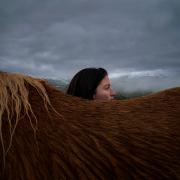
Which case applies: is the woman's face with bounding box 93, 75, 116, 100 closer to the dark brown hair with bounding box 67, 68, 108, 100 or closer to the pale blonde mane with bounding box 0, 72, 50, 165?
the dark brown hair with bounding box 67, 68, 108, 100

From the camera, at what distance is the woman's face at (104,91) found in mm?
5383

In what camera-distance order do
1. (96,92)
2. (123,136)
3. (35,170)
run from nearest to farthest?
1. (35,170)
2. (123,136)
3. (96,92)

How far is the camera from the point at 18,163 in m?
2.38

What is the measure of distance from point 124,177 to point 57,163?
0.50 metres

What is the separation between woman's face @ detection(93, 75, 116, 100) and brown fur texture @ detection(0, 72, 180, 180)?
258 cm

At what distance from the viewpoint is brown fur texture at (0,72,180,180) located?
7.85ft

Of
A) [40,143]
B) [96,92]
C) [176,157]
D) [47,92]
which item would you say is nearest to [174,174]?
[176,157]

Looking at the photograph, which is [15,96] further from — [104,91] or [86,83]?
[104,91]

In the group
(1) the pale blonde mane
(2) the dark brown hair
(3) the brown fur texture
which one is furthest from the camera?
(2) the dark brown hair

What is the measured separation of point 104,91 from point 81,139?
3.03m

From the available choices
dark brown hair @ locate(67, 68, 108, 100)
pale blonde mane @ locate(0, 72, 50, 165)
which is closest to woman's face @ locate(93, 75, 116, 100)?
dark brown hair @ locate(67, 68, 108, 100)

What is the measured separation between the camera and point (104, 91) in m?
5.50

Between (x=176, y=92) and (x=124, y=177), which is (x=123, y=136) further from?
(x=176, y=92)

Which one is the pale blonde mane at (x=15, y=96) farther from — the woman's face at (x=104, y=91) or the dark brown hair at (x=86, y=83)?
the woman's face at (x=104, y=91)
